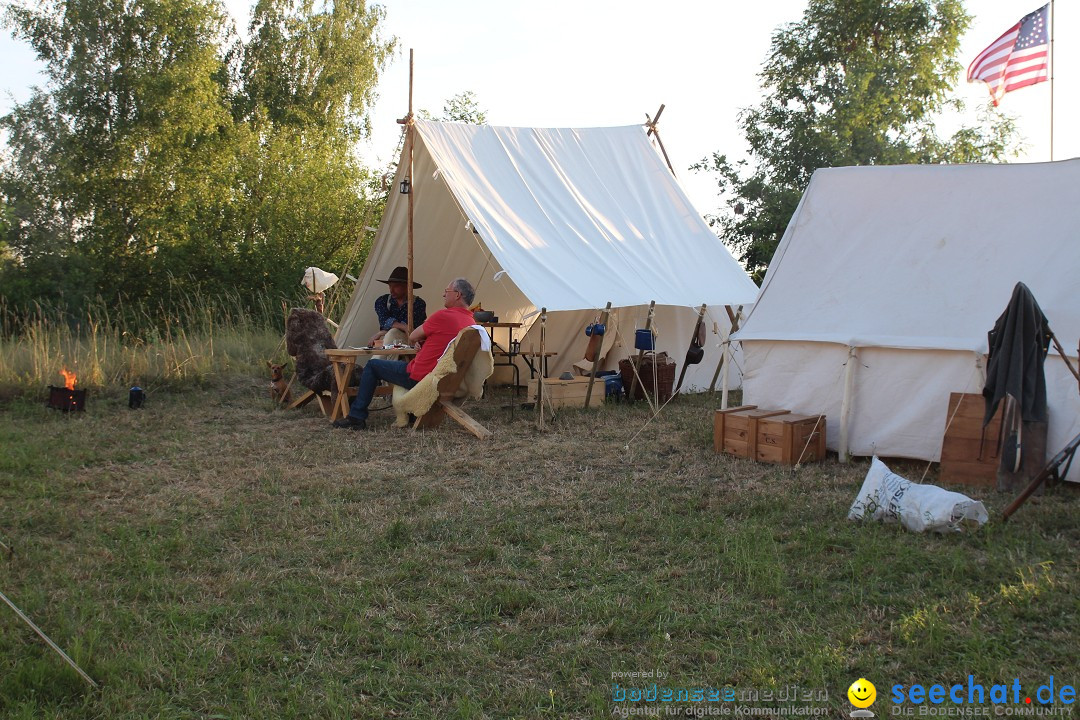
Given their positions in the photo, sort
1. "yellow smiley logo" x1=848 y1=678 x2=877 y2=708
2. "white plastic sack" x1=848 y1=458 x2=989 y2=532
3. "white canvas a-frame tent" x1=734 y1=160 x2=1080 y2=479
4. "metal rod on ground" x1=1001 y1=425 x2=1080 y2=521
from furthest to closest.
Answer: "white canvas a-frame tent" x1=734 y1=160 x2=1080 y2=479 < "white plastic sack" x1=848 y1=458 x2=989 y2=532 < "metal rod on ground" x1=1001 y1=425 x2=1080 y2=521 < "yellow smiley logo" x1=848 y1=678 x2=877 y2=708

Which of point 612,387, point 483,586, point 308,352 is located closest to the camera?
point 483,586

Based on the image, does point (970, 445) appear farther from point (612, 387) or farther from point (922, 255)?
point (612, 387)

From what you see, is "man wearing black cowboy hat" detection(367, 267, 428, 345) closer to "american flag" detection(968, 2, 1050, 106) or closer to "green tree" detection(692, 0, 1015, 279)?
"american flag" detection(968, 2, 1050, 106)

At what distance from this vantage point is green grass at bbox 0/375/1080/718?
209cm

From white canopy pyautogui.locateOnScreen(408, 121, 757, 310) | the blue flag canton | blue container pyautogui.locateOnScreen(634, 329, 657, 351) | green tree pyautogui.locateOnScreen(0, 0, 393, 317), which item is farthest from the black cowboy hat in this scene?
green tree pyautogui.locateOnScreen(0, 0, 393, 317)

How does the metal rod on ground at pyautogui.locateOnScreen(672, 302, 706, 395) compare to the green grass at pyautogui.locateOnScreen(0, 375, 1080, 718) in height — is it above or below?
above

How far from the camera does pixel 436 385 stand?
5359 mm

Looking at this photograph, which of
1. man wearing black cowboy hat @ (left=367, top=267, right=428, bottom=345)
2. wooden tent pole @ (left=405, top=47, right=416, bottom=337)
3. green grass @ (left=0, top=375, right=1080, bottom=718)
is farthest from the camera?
man wearing black cowboy hat @ (left=367, top=267, right=428, bottom=345)

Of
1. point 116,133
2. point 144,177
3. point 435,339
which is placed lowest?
point 435,339

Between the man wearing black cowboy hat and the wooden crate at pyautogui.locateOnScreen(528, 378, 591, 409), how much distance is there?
1.30 metres

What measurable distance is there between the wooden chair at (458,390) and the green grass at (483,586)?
2.71 feet

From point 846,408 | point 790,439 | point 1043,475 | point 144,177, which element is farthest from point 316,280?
point 144,177

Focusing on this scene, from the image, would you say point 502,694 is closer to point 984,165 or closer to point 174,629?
point 174,629

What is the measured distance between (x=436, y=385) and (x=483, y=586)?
2726mm
